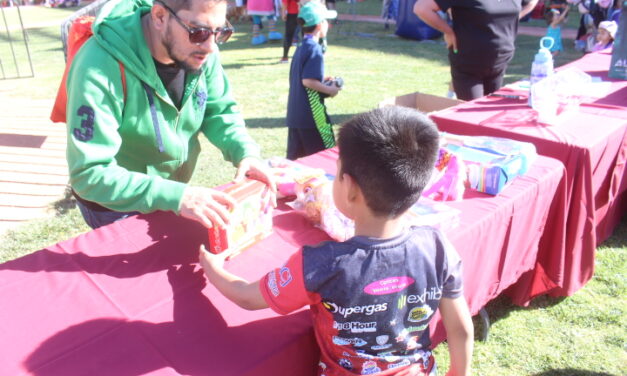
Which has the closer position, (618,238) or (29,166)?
(618,238)

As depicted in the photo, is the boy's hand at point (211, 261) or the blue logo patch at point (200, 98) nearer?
the boy's hand at point (211, 261)

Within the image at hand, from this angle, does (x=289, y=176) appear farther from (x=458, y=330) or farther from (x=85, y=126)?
(x=458, y=330)

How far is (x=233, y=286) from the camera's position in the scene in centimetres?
136

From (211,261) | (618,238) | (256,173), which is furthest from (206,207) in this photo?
(618,238)

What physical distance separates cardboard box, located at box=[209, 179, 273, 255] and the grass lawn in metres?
1.31

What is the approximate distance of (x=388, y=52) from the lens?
1037 centimetres

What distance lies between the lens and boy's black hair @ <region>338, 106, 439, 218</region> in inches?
46.1

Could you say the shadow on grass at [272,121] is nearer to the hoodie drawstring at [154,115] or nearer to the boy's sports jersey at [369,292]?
the hoodie drawstring at [154,115]

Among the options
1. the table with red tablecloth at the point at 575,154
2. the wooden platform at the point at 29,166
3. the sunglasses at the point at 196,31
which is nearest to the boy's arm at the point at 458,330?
the sunglasses at the point at 196,31

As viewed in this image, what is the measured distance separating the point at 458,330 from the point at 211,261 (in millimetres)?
749

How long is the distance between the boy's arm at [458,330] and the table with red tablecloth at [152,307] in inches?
15.4

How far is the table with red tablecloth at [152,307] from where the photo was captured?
1.22 meters

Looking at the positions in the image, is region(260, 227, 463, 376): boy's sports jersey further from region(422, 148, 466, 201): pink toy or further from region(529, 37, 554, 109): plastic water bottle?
region(529, 37, 554, 109): plastic water bottle

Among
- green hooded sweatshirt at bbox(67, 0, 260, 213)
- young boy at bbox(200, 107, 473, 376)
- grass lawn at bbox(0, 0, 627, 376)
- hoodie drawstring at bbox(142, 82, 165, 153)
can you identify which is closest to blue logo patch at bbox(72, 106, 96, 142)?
green hooded sweatshirt at bbox(67, 0, 260, 213)
